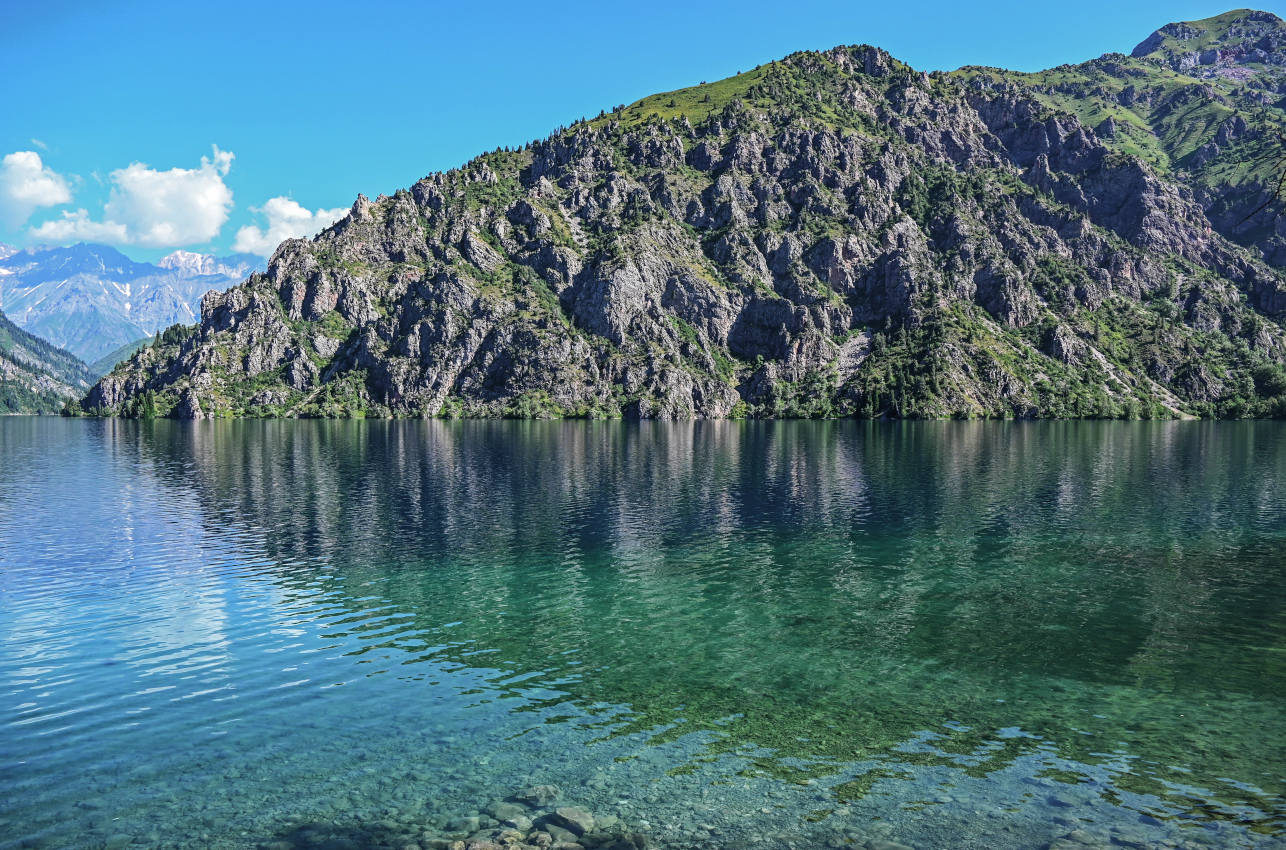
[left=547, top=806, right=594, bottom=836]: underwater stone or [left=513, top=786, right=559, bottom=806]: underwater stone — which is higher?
[left=547, top=806, right=594, bottom=836]: underwater stone

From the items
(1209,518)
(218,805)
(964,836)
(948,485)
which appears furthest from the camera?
(948,485)

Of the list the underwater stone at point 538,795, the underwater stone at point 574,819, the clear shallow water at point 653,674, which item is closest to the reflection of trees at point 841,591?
the clear shallow water at point 653,674

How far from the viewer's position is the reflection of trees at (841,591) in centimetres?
3469

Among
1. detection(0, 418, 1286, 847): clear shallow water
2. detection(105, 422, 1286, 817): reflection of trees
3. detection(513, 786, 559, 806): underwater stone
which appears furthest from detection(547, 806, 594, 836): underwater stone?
detection(105, 422, 1286, 817): reflection of trees

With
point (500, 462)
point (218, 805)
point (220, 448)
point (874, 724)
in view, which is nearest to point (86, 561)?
point (218, 805)

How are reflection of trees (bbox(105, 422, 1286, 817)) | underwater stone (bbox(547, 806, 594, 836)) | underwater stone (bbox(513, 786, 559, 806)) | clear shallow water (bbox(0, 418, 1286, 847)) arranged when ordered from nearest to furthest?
underwater stone (bbox(547, 806, 594, 836)), clear shallow water (bbox(0, 418, 1286, 847)), underwater stone (bbox(513, 786, 559, 806)), reflection of trees (bbox(105, 422, 1286, 817))

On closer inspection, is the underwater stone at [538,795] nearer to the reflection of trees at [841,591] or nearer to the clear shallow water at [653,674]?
the clear shallow water at [653,674]

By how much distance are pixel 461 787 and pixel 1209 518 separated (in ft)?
301

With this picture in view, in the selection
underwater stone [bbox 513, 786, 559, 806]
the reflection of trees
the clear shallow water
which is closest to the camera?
the clear shallow water

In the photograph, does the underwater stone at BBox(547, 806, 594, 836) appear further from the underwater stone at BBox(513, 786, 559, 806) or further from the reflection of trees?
the reflection of trees

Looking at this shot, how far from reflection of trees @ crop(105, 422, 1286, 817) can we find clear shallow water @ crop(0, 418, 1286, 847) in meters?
0.31

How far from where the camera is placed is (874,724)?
33.1 meters

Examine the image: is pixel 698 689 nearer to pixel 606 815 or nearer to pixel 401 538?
pixel 606 815

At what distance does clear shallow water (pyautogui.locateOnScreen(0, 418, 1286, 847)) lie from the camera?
85.5 feet
